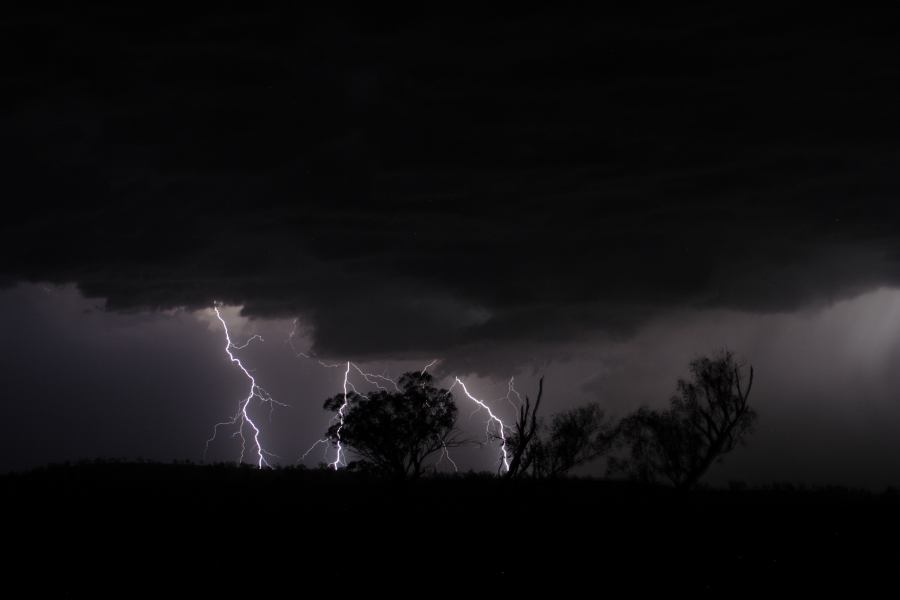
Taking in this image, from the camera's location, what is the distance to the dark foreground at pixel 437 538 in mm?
29078

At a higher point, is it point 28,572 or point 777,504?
point 777,504

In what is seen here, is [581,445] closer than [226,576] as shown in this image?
No

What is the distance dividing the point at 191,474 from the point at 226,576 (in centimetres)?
2846

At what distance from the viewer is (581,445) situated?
160ft

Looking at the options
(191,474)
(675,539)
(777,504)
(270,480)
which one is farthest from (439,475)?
(675,539)

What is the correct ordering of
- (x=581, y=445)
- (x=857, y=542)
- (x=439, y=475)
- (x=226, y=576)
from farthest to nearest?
(x=439, y=475)
(x=581, y=445)
(x=857, y=542)
(x=226, y=576)

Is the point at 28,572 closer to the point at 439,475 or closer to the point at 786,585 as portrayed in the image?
the point at 786,585

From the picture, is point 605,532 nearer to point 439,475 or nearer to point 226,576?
point 226,576

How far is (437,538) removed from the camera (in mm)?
35188

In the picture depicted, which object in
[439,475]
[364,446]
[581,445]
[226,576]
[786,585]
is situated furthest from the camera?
[439,475]

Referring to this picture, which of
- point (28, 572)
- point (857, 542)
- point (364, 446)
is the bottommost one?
point (28, 572)

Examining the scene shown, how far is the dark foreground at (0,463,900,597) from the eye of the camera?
29.1m

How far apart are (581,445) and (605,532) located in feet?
42.1

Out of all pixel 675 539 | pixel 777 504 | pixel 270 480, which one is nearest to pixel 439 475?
pixel 270 480
